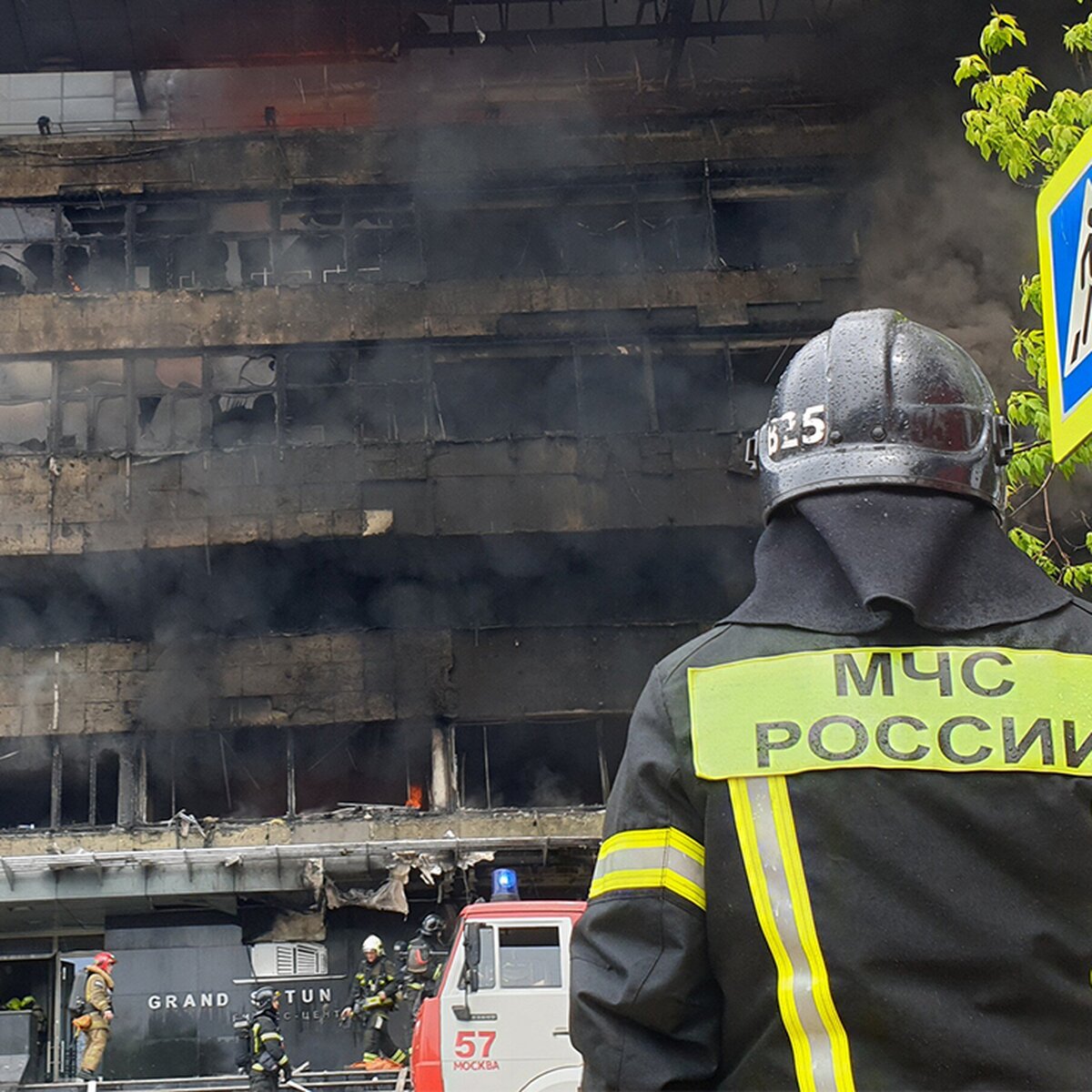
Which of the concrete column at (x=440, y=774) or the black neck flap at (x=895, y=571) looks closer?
the black neck flap at (x=895, y=571)

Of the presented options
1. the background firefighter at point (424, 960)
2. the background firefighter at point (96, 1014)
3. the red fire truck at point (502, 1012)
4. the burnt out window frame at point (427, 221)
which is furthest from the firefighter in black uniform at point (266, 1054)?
the burnt out window frame at point (427, 221)

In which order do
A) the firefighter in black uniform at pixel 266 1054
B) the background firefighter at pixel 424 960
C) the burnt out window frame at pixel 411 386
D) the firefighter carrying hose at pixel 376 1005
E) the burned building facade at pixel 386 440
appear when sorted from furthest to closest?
the burnt out window frame at pixel 411 386 → the burned building facade at pixel 386 440 → the firefighter carrying hose at pixel 376 1005 → the background firefighter at pixel 424 960 → the firefighter in black uniform at pixel 266 1054

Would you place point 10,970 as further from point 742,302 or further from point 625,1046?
point 625,1046

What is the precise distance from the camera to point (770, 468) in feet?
6.55

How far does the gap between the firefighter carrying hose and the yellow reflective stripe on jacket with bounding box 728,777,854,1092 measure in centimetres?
1380

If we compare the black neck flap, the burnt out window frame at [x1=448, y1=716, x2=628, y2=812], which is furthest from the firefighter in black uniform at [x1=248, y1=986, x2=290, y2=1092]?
the black neck flap

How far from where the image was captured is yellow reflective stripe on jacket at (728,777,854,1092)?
1693 millimetres

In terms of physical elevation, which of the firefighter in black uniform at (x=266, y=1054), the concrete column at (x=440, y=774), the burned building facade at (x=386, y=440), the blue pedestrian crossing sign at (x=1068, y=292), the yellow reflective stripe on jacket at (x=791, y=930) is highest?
the burned building facade at (x=386, y=440)

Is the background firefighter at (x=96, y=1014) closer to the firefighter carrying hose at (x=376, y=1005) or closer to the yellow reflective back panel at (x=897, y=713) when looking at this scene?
the firefighter carrying hose at (x=376, y=1005)

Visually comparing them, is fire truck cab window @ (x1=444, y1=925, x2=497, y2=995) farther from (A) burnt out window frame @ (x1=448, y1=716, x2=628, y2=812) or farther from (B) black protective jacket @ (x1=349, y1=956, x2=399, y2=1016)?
(A) burnt out window frame @ (x1=448, y1=716, x2=628, y2=812)

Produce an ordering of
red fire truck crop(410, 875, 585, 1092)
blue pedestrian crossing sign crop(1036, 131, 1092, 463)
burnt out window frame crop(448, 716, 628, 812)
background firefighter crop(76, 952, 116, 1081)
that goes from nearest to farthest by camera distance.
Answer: blue pedestrian crossing sign crop(1036, 131, 1092, 463) → red fire truck crop(410, 875, 585, 1092) → background firefighter crop(76, 952, 116, 1081) → burnt out window frame crop(448, 716, 628, 812)

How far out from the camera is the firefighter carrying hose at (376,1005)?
15.1 m

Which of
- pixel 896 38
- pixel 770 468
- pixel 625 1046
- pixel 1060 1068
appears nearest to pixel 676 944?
pixel 625 1046

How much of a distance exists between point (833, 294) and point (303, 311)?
9.28m
